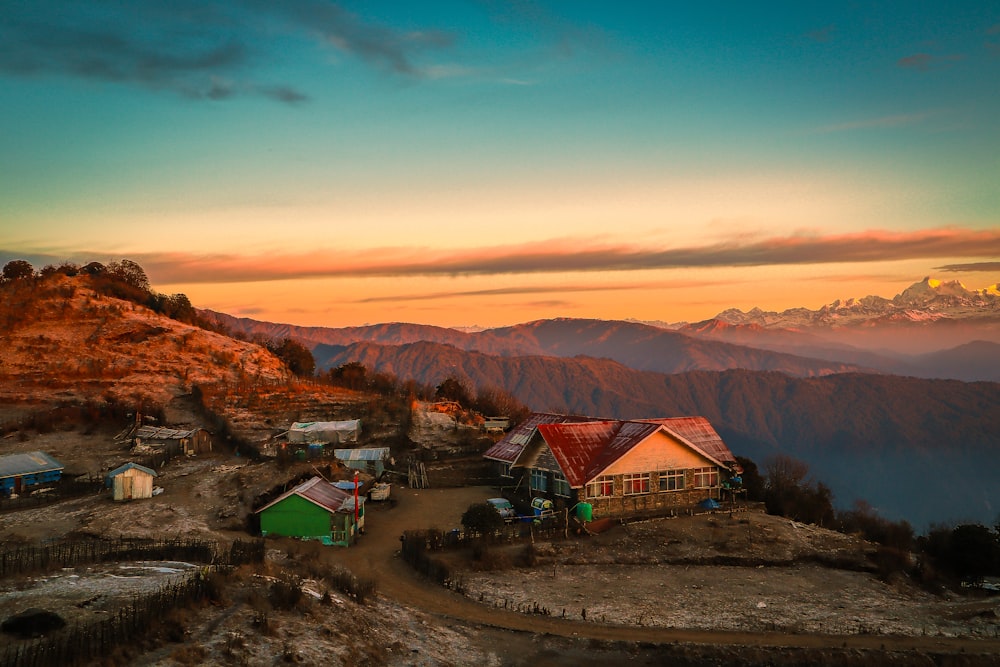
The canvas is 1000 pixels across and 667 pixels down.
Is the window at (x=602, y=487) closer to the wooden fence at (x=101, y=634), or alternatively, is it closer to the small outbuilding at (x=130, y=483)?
the wooden fence at (x=101, y=634)

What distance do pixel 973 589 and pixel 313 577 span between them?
31468mm

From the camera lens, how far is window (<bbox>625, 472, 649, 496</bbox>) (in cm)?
4550

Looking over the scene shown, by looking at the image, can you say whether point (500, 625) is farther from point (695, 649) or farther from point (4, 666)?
point (4, 666)

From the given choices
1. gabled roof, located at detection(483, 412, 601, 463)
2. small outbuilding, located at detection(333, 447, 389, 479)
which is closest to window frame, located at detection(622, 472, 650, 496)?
gabled roof, located at detection(483, 412, 601, 463)

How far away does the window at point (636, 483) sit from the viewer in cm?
4550

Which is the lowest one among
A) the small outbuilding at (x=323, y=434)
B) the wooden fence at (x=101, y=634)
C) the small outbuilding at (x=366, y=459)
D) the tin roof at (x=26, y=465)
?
the small outbuilding at (x=366, y=459)

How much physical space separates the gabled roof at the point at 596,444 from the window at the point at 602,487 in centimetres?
63

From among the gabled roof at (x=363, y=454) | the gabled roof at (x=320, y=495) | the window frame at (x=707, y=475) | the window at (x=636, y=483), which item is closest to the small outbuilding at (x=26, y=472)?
the gabled roof at (x=363, y=454)

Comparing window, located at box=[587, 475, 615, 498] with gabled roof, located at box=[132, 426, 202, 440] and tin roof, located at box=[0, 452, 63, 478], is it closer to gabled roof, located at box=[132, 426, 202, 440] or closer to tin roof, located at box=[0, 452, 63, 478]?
gabled roof, located at box=[132, 426, 202, 440]

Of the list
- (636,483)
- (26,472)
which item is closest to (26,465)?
(26,472)

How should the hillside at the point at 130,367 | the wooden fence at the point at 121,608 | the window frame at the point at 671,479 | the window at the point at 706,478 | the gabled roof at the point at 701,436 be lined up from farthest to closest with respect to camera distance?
1. the hillside at the point at 130,367
2. the gabled roof at the point at 701,436
3. the window at the point at 706,478
4. the window frame at the point at 671,479
5. the wooden fence at the point at 121,608

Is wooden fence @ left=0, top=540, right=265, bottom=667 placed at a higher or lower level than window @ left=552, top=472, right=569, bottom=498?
higher

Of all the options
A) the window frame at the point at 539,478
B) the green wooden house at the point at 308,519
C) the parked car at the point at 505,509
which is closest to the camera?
the green wooden house at the point at 308,519

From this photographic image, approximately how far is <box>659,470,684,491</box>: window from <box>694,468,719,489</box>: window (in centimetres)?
144
